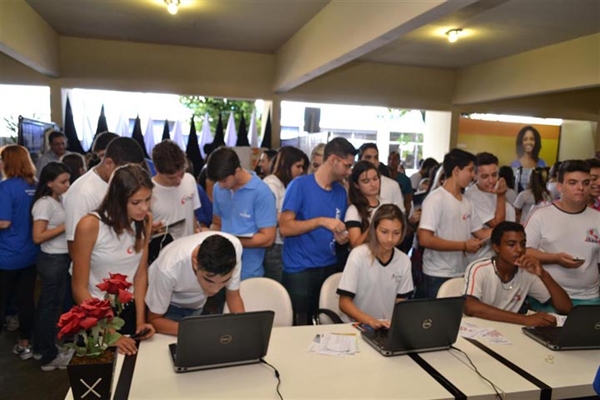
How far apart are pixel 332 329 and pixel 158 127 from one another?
21.7 feet

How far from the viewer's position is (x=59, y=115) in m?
6.55

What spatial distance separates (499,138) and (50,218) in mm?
7721

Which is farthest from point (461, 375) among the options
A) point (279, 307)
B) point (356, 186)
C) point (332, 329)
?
point (356, 186)

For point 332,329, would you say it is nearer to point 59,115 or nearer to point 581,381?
point 581,381

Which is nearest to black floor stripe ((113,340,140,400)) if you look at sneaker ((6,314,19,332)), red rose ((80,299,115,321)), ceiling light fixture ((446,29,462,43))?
red rose ((80,299,115,321))

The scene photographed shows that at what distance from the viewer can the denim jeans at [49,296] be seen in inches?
122

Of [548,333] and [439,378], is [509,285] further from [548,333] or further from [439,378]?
[439,378]

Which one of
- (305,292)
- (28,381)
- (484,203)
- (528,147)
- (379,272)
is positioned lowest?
(28,381)

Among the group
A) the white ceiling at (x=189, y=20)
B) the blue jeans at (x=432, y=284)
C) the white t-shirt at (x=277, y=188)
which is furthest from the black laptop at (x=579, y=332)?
the white ceiling at (x=189, y=20)

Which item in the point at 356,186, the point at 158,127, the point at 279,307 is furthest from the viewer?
the point at 158,127

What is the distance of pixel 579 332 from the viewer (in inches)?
78.5

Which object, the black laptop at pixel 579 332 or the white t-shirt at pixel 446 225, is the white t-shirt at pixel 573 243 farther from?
the black laptop at pixel 579 332

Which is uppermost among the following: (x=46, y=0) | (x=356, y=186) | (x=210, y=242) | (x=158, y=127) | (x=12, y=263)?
(x=46, y=0)

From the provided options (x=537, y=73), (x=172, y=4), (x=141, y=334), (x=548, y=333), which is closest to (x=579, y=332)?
(x=548, y=333)
